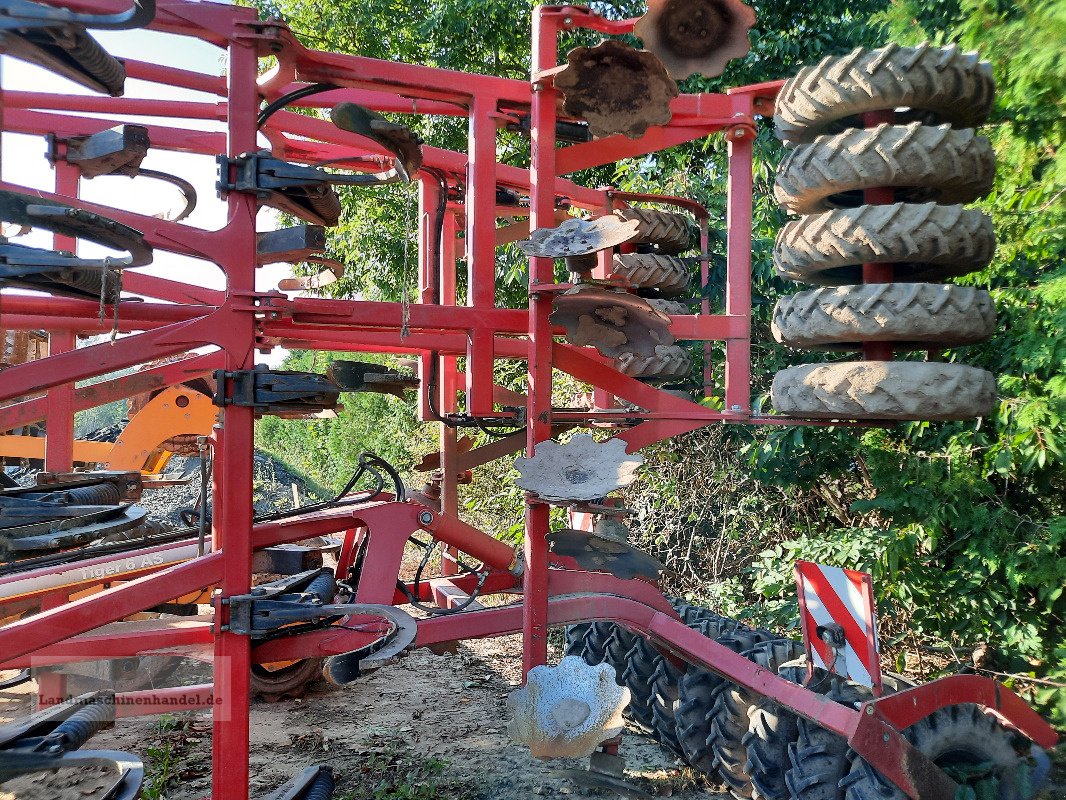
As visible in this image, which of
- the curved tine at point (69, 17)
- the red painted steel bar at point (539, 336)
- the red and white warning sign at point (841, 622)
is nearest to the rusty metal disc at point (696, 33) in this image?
the red painted steel bar at point (539, 336)

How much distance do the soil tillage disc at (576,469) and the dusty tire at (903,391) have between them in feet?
2.65

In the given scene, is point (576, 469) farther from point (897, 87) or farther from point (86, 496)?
point (86, 496)

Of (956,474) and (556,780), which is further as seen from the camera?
(956,474)

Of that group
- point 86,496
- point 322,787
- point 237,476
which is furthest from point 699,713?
point 86,496

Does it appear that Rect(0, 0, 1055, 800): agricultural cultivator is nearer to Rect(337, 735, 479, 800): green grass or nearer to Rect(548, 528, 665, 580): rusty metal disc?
Rect(548, 528, 665, 580): rusty metal disc

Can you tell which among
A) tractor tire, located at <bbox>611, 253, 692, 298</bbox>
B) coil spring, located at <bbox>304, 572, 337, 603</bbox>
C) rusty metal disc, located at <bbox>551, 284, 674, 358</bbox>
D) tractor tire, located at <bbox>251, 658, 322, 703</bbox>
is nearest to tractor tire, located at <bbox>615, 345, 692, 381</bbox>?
tractor tire, located at <bbox>611, 253, 692, 298</bbox>

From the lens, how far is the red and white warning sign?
12.0 ft

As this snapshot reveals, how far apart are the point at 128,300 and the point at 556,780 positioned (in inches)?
117

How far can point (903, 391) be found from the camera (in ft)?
10.4

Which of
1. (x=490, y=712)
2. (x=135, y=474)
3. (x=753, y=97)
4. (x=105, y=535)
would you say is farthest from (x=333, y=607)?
(x=753, y=97)

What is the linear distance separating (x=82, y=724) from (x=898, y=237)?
328 cm

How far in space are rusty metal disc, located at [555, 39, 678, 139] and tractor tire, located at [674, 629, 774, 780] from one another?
230 cm

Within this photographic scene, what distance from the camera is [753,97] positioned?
4.21 metres

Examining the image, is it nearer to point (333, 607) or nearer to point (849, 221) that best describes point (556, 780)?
point (333, 607)
